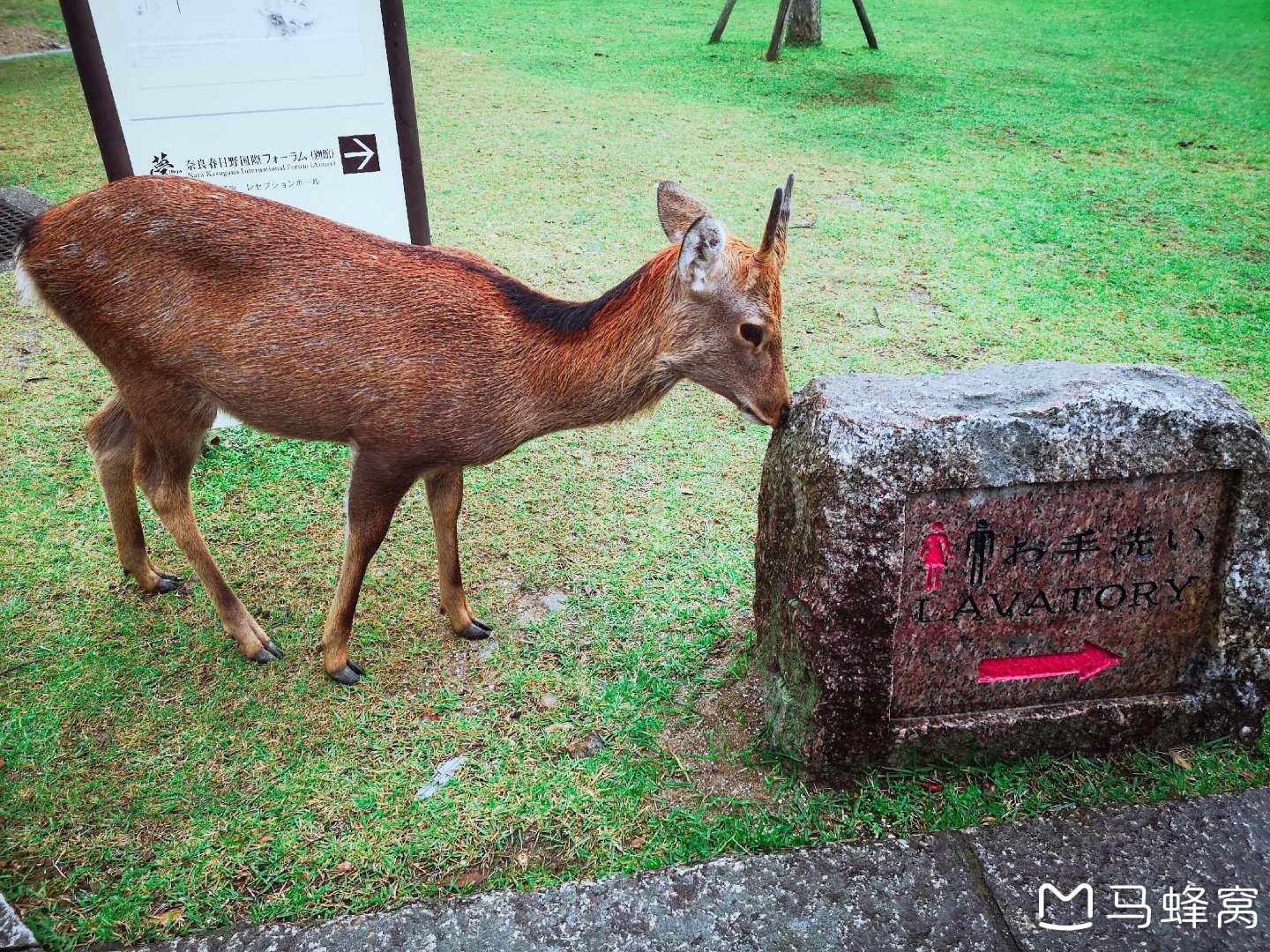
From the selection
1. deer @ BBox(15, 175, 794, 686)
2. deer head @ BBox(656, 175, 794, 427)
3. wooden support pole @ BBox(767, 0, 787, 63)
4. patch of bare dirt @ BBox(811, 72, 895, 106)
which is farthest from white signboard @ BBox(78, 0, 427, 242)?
wooden support pole @ BBox(767, 0, 787, 63)

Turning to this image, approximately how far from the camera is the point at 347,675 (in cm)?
328

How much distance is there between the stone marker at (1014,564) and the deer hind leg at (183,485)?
1.81m

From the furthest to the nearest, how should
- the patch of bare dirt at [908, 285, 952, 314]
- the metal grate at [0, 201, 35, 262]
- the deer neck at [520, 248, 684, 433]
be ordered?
the metal grate at [0, 201, 35, 262] < the patch of bare dirt at [908, 285, 952, 314] < the deer neck at [520, 248, 684, 433]

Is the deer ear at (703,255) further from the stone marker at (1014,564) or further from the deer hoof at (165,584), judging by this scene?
the deer hoof at (165,584)

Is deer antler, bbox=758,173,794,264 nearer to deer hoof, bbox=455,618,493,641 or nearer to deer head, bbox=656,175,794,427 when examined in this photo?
deer head, bbox=656,175,794,427

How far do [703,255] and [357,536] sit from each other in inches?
55.1

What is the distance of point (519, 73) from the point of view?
10.5m

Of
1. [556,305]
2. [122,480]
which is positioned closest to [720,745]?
[556,305]

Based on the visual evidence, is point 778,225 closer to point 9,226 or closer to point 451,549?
point 451,549

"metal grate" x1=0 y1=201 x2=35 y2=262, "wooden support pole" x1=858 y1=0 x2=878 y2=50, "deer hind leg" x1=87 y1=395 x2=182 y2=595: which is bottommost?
"deer hind leg" x1=87 y1=395 x2=182 y2=595

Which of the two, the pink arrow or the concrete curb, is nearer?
the concrete curb

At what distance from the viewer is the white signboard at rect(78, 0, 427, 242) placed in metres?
3.88

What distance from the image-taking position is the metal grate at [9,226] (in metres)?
6.01

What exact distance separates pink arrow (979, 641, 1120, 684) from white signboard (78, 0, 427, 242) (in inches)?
131
